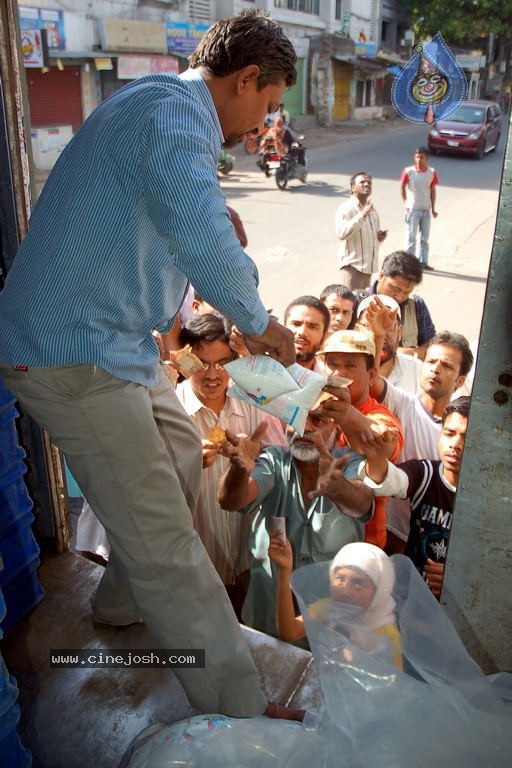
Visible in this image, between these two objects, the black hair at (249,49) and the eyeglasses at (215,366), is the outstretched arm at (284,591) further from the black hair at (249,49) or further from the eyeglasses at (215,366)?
the black hair at (249,49)

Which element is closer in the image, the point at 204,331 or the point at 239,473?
the point at 239,473

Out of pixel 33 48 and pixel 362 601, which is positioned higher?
pixel 33 48

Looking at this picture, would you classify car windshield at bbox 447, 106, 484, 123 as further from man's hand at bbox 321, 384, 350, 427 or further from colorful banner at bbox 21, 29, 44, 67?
man's hand at bbox 321, 384, 350, 427

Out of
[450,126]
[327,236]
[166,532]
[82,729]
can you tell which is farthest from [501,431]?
[450,126]

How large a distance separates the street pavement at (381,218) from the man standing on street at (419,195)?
0.53 meters

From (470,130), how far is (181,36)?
8.31 meters

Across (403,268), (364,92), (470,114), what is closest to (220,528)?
(403,268)

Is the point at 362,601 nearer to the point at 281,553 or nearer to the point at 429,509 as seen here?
the point at 281,553

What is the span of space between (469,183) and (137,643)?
49.0 feet

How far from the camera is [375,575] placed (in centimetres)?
173

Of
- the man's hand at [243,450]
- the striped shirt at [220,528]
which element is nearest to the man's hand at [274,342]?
the man's hand at [243,450]

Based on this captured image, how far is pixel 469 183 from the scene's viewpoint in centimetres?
1516

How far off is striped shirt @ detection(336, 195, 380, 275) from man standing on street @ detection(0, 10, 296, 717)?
4.88m

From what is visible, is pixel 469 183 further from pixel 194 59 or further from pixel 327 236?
pixel 194 59
